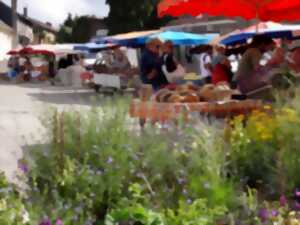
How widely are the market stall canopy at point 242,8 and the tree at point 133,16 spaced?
148 ft

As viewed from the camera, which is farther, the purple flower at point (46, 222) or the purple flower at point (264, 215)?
the purple flower at point (264, 215)

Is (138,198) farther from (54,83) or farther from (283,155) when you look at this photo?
(54,83)

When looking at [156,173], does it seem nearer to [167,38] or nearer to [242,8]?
[242,8]

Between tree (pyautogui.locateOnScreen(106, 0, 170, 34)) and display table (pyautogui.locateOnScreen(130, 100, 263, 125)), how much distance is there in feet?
150

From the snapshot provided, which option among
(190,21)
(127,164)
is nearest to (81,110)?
(127,164)

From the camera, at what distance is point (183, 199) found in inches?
176

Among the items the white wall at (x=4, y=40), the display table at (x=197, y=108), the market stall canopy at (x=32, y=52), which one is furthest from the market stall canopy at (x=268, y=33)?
the white wall at (x=4, y=40)

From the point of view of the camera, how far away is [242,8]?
8.16m

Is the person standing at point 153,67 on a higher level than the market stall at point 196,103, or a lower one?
higher

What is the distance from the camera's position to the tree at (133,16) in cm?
5366

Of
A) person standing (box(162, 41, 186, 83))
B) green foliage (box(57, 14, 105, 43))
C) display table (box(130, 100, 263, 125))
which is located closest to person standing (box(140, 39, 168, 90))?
person standing (box(162, 41, 186, 83))

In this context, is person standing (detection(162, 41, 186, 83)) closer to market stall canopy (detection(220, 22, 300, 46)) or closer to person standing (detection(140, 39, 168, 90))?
person standing (detection(140, 39, 168, 90))

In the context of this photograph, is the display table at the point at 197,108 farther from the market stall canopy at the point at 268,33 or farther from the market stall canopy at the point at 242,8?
the market stall canopy at the point at 268,33

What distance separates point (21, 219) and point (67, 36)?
259 ft
